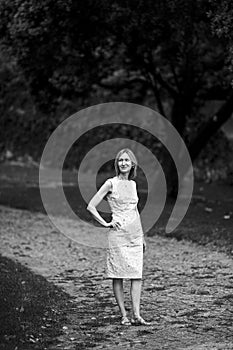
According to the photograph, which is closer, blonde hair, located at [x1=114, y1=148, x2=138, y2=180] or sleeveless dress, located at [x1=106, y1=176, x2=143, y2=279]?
sleeveless dress, located at [x1=106, y1=176, x2=143, y2=279]

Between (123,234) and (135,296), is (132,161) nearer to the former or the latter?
(123,234)

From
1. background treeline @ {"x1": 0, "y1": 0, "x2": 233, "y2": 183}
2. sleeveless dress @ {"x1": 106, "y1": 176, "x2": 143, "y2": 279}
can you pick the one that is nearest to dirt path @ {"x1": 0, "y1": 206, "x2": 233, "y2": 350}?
sleeveless dress @ {"x1": 106, "y1": 176, "x2": 143, "y2": 279}

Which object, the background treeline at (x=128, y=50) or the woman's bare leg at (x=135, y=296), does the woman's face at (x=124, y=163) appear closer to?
the woman's bare leg at (x=135, y=296)

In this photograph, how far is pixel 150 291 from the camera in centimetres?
1039

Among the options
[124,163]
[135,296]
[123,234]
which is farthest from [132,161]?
[135,296]

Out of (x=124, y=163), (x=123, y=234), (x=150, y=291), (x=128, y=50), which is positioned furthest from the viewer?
(x=128, y=50)

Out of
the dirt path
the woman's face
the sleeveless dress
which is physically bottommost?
the dirt path

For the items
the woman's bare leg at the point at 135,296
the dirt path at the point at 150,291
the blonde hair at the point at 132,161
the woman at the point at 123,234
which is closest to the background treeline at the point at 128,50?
the dirt path at the point at 150,291

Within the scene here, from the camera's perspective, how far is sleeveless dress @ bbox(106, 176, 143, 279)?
8.36 metres

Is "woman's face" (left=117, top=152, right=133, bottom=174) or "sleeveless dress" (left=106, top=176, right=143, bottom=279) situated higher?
"woman's face" (left=117, top=152, right=133, bottom=174)

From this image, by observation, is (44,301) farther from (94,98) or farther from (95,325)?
(94,98)

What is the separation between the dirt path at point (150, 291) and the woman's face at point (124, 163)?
158 cm

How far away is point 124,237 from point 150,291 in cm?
222

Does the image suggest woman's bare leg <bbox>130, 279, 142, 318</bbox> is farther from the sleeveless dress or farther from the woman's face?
the woman's face
